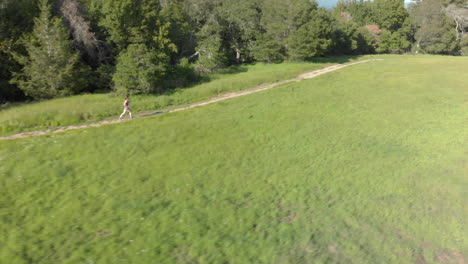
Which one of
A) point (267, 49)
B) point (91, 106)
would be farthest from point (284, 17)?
point (91, 106)

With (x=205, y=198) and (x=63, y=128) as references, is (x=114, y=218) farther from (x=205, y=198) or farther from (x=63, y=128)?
→ (x=63, y=128)

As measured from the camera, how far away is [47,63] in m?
27.6

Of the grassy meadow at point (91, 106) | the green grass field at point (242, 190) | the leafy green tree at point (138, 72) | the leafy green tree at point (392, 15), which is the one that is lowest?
the green grass field at point (242, 190)

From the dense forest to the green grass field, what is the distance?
11.3 metres

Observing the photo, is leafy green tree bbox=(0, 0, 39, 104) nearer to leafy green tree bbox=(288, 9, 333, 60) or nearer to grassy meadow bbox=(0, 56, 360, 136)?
grassy meadow bbox=(0, 56, 360, 136)

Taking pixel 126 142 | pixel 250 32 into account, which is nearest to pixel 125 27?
pixel 126 142

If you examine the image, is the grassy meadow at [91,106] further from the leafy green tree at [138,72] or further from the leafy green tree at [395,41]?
the leafy green tree at [395,41]

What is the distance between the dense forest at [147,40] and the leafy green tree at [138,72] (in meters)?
0.10

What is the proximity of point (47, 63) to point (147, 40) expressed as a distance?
1158cm

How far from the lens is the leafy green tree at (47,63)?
27.6 m

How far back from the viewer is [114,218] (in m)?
11.7

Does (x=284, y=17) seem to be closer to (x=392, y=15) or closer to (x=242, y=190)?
(x=392, y=15)

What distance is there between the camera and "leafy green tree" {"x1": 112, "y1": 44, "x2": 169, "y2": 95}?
30.2 meters

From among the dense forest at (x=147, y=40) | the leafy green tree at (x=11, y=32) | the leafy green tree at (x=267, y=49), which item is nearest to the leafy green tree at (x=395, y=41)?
the dense forest at (x=147, y=40)
